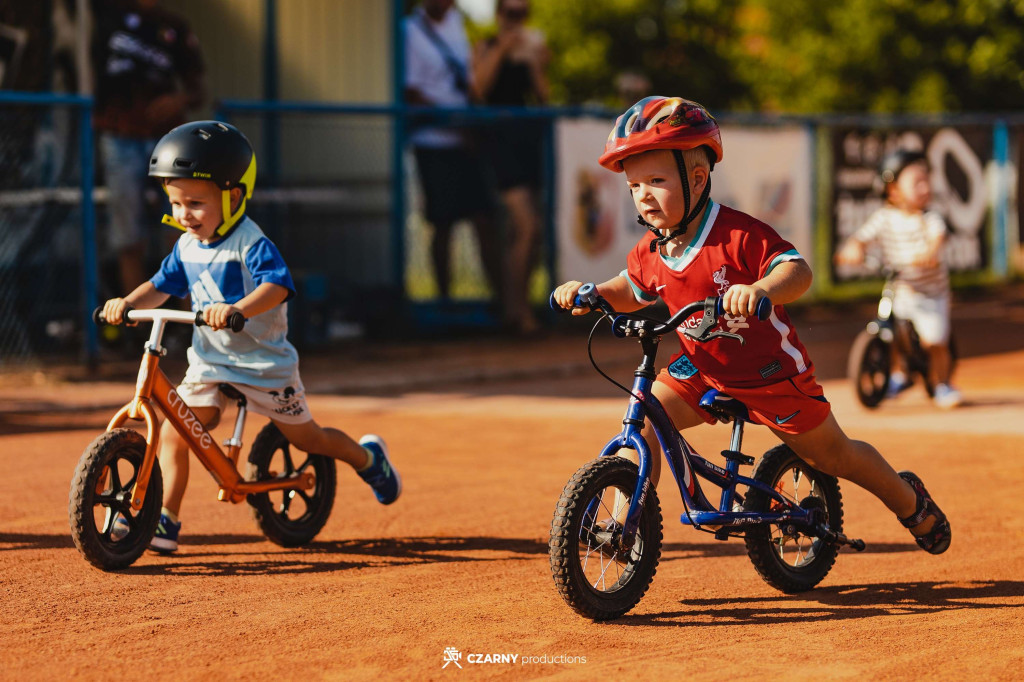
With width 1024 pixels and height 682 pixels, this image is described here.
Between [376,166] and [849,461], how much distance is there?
9.66 m

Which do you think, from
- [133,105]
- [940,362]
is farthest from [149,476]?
[133,105]

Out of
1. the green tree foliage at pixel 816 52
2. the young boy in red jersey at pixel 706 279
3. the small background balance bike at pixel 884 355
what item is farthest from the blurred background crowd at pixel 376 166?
the young boy in red jersey at pixel 706 279

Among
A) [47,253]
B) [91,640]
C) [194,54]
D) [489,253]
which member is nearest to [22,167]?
[47,253]

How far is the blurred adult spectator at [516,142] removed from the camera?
13.8 metres

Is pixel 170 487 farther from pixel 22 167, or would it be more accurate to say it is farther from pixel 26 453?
pixel 22 167

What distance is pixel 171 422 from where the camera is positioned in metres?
5.60

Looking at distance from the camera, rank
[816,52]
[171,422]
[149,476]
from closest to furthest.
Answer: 1. [149,476]
2. [171,422]
3. [816,52]

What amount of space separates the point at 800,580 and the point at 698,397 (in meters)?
0.81

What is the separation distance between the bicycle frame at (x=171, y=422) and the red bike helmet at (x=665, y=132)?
1702 mm

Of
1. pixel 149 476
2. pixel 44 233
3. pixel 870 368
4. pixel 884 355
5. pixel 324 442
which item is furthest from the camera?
pixel 44 233

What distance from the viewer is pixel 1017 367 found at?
12148 mm

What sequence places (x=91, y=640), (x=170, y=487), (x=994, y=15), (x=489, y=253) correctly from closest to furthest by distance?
(x=91, y=640) < (x=170, y=487) < (x=489, y=253) < (x=994, y=15)

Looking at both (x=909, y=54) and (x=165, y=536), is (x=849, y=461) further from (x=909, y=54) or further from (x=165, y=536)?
(x=909, y=54)

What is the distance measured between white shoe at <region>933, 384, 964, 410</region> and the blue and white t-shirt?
18.5 ft
